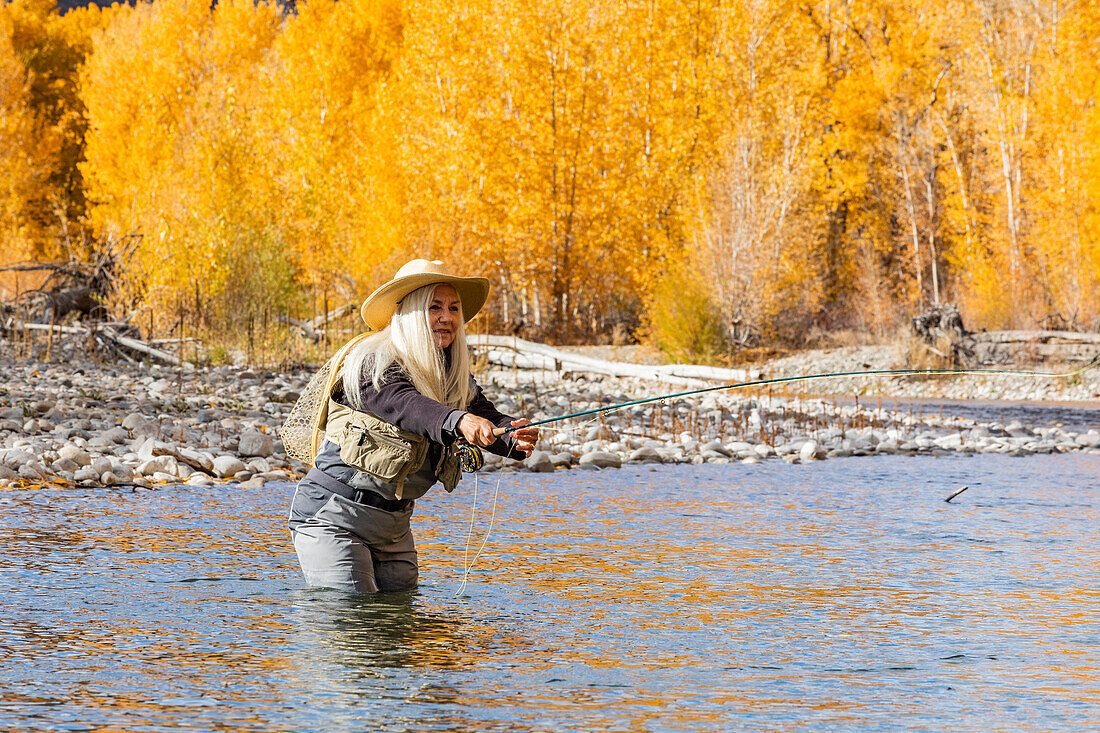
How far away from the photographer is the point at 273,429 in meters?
11.2

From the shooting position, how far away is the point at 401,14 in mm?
34125

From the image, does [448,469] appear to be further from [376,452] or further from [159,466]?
[159,466]

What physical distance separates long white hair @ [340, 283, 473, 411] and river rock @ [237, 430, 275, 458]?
217 inches

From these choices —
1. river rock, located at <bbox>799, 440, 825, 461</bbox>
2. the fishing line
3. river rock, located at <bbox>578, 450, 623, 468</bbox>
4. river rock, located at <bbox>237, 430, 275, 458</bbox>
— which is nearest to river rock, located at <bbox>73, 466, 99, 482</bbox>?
river rock, located at <bbox>237, 430, 275, 458</bbox>

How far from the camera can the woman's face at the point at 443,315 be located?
4.69 m

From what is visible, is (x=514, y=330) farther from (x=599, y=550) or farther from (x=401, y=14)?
(x=599, y=550)

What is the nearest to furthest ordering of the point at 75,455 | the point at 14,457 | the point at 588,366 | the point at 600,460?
the point at 14,457, the point at 75,455, the point at 600,460, the point at 588,366

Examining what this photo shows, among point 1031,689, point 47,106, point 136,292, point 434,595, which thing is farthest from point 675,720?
point 47,106

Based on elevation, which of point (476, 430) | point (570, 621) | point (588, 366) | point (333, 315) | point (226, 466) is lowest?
point (570, 621)

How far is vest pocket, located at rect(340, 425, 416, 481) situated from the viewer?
15.0ft

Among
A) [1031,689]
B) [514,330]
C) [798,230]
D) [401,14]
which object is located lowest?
[1031,689]

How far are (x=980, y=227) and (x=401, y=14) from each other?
15607 mm

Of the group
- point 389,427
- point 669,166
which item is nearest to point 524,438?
point 389,427

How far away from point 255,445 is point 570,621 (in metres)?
5.73
